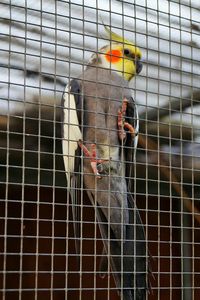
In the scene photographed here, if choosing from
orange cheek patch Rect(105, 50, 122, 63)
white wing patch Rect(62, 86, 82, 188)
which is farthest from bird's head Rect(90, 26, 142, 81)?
white wing patch Rect(62, 86, 82, 188)

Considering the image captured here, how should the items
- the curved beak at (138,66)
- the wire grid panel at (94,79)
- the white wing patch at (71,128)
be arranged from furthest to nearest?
→ the curved beak at (138,66)
the white wing patch at (71,128)
the wire grid panel at (94,79)

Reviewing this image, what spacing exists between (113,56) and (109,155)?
0.22 m

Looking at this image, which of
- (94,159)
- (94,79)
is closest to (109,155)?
(94,159)

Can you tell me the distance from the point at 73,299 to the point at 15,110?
4.77ft

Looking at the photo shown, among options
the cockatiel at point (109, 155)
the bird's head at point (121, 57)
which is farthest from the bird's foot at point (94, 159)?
the bird's head at point (121, 57)

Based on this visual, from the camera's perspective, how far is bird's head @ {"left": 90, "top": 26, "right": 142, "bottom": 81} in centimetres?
125

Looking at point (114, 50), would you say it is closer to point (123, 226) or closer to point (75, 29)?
point (75, 29)

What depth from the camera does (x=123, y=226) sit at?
1183 millimetres

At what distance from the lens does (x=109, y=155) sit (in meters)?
1.22

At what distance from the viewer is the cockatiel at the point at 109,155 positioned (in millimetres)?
1184

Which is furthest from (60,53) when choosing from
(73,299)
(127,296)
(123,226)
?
(73,299)

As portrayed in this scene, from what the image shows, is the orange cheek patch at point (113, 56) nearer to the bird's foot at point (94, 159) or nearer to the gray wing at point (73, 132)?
the gray wing at point (73, 132)

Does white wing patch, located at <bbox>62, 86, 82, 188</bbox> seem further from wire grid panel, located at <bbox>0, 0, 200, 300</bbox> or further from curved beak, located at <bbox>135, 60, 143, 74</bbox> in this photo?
curved beak, located at <bbox>135, 60, 143, 74</bbox>

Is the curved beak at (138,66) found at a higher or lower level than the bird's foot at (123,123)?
higher
